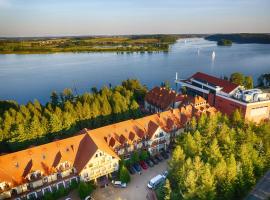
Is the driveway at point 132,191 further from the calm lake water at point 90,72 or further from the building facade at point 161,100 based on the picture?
the calm lake water at point 90,72

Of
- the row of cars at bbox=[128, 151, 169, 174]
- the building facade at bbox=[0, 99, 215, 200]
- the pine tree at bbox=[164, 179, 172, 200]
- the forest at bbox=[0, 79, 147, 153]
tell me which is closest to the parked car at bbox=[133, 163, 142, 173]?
the row of cars at bbox=[128, 151, 169, 174]

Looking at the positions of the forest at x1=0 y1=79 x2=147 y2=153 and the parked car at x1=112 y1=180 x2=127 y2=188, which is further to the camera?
the forest at x1=0 y1=79 x2=147 y2=153

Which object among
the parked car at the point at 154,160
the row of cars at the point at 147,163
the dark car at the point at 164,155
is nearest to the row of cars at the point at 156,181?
the row of cars at the point at 147,163

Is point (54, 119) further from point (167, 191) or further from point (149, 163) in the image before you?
point (167, 191)

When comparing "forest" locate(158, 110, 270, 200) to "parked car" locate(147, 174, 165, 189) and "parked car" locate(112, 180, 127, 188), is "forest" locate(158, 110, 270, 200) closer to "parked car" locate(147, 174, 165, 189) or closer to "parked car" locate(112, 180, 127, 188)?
"parked car" locate(147, 174, 165, 189)

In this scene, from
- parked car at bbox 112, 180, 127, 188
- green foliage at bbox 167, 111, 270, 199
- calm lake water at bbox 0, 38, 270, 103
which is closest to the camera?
green foliage at bbox 167, 111, 270, 199

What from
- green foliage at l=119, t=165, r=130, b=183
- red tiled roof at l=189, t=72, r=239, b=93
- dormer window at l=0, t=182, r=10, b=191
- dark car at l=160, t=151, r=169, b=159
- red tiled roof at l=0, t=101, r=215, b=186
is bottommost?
dark car at l=160, t=151, r=169, b=159

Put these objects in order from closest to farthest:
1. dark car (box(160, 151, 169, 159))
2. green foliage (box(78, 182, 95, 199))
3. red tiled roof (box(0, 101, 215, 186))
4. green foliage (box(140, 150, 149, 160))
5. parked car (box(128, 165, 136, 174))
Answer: red tiled roof (box(0, 101, 215, 186)), green foliage (box(78, 182, 95, 199)), parked car (box(128, 165, 136, 174)), green foliage (box(140, 150, 149, 160)), dark car (box(160, 151, 169, 159))
